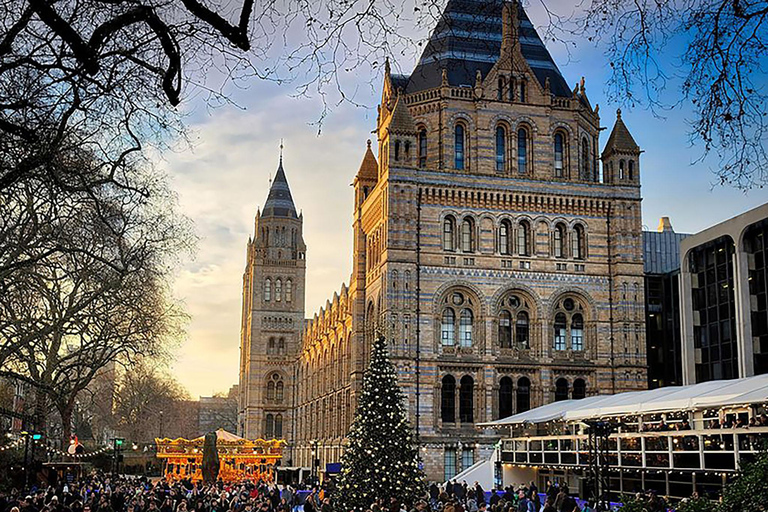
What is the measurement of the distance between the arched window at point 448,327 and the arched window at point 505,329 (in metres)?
2.72

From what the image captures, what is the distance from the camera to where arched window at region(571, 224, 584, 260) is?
2068 inches

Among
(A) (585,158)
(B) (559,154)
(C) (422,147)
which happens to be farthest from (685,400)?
(A) (585,158)

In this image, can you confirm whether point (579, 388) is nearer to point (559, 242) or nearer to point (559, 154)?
point (559, 242)

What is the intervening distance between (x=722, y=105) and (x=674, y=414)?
2710 cm

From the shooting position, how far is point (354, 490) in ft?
100.0

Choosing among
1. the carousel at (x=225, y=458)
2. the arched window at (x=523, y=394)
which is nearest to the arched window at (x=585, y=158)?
the arched window at (x=523, y=394)

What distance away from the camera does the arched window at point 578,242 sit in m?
52.5

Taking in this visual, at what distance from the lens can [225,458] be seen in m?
61.5

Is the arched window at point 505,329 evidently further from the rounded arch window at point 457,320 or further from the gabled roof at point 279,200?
the gabled roof at point 279,200

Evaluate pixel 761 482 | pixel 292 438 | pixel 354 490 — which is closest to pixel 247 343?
pixel 292 438

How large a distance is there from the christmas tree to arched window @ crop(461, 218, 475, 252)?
1979 cm

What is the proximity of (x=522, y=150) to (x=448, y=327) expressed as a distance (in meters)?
11.4

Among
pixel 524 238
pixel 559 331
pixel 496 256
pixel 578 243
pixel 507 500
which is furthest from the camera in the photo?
pixel 578 243

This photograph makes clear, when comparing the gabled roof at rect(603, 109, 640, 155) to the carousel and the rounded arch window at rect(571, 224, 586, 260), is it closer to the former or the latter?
the rounded arch window at rect(571, 224, 586, 260)
